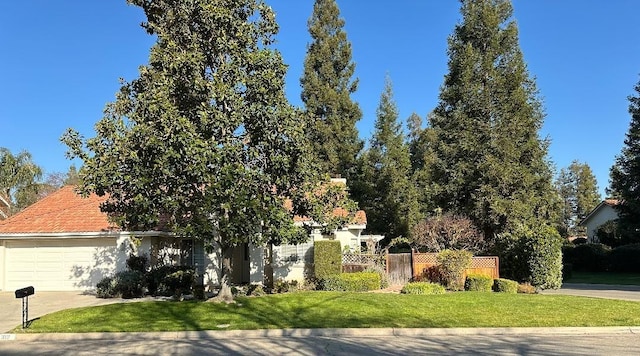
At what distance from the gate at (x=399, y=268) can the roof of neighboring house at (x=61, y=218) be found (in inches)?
444

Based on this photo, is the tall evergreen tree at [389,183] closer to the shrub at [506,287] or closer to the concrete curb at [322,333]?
the shrub at [506,287]

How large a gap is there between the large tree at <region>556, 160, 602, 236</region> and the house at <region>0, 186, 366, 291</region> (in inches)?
2120

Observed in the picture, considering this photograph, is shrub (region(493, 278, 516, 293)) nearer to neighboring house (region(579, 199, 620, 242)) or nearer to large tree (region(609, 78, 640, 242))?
large tree (region(609, 78, 640, 242))

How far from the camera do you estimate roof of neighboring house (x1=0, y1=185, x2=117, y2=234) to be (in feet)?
69.5

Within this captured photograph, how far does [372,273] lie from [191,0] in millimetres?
11308

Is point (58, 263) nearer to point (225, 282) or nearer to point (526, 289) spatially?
point (225, 282)

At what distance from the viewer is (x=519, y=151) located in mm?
28219

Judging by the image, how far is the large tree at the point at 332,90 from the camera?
38375 mm

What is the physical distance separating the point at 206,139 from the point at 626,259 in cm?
2976

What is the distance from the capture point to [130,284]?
17766 mm

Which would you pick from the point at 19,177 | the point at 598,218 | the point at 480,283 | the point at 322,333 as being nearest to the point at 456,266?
the point at 480,283

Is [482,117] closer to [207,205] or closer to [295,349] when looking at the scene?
[207,205]

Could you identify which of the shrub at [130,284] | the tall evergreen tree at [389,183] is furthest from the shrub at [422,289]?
the tall evergreen tree at [389,183]

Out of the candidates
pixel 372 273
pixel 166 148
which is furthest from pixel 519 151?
pixel 166 148
